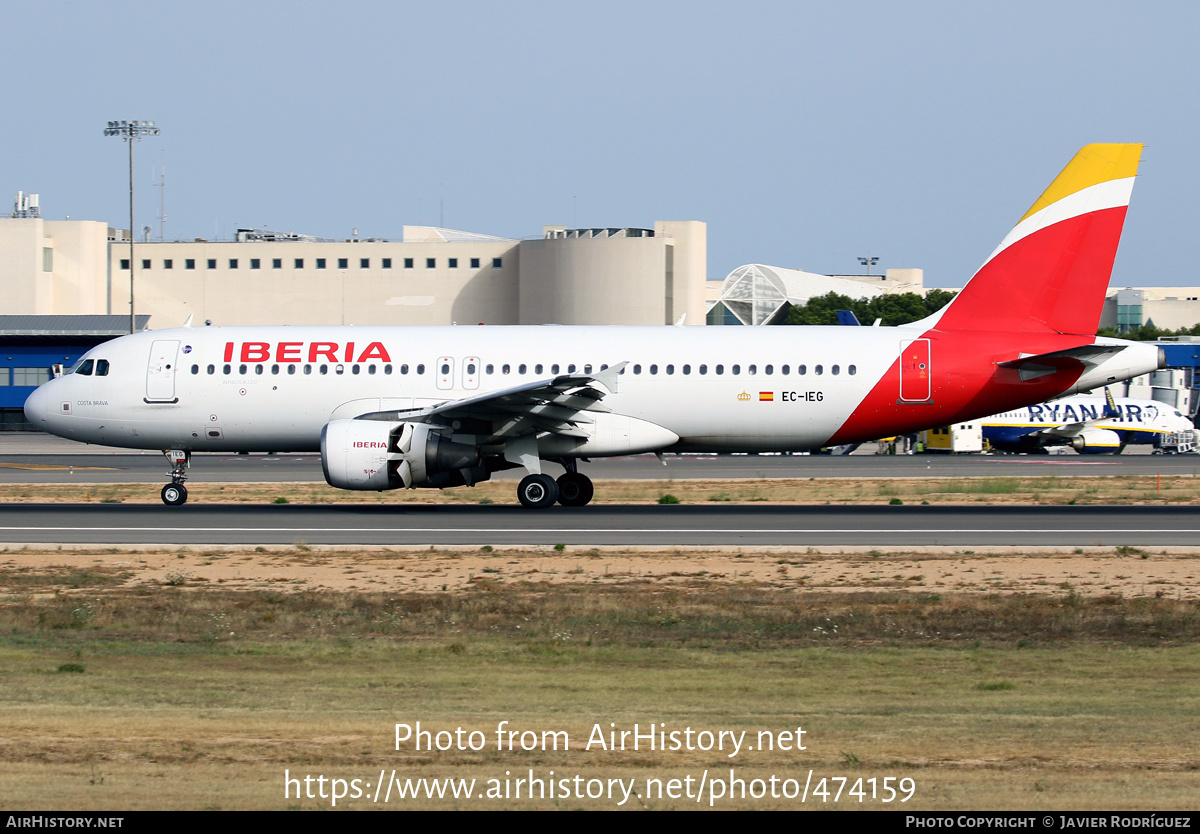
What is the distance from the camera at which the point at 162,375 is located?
27.6m

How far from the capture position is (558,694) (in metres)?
10.7

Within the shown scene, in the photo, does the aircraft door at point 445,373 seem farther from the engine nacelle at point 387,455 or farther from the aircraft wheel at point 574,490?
the aircraft wheel at point 574,490

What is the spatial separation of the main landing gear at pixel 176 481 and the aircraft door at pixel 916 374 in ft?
52.5

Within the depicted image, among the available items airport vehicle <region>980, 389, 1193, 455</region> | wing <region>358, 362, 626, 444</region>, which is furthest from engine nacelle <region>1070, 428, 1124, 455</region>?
wing <region>358, 362, 626, 444</region>

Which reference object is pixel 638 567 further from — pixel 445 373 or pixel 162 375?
pixel 162 375

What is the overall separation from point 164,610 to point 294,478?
2328 cm

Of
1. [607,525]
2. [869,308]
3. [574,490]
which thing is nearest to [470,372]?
[574,490]

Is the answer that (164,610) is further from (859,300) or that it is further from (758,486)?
(859,300)

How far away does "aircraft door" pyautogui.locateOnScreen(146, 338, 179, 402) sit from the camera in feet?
90.4

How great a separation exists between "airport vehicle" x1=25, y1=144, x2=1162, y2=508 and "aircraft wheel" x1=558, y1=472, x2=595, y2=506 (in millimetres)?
32

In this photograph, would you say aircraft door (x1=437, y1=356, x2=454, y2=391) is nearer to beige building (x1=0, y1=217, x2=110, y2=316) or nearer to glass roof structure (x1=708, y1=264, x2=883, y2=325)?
beige building (x1=0, y1=217, x2=110, y2=316)

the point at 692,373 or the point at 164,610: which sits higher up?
the point at 692,373

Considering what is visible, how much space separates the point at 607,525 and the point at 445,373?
5.65 metres
